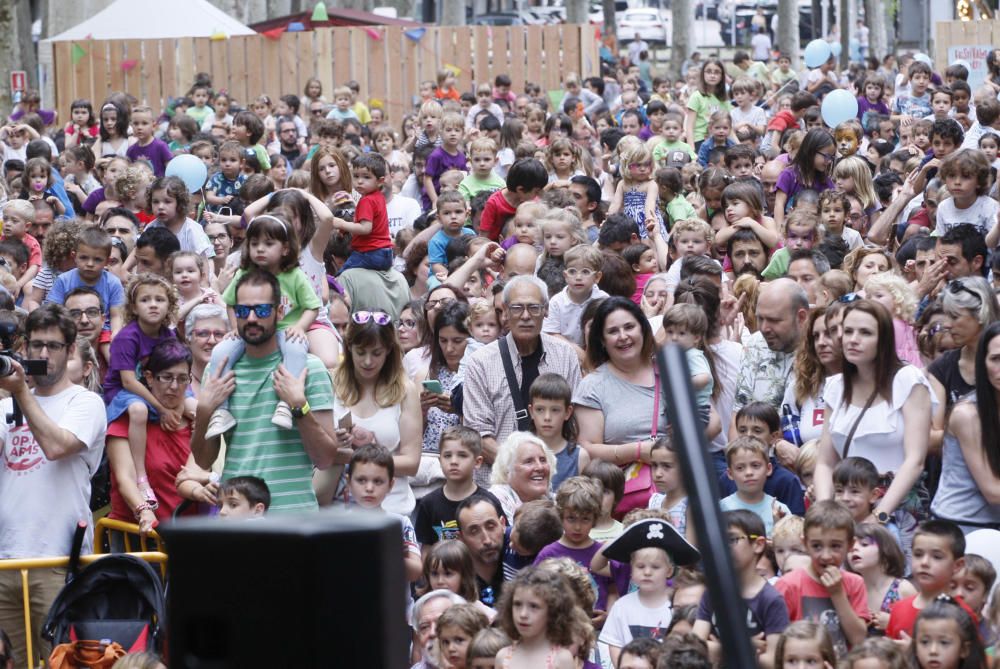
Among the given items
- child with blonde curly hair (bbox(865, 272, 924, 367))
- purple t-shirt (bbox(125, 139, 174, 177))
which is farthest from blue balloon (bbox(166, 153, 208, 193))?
child with blonde curly hair (bbox(865, 272, 924, 367))

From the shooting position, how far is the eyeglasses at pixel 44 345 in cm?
676

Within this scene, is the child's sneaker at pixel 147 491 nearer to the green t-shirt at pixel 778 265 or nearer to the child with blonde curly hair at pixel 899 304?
the child with blonde curly hair at pixel 899 304

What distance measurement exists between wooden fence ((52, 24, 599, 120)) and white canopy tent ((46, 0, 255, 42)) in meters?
0.75

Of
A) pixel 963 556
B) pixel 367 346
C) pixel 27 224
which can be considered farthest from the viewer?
pixel 27 224

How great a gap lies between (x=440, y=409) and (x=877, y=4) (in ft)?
147

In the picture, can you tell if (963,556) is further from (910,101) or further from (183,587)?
(910,101)

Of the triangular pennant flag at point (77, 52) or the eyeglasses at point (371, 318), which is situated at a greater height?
the triangular pennant flag at point (77, 52)

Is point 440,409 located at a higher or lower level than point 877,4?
lower

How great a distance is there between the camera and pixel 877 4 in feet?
164

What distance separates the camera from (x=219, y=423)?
6410 millimetres

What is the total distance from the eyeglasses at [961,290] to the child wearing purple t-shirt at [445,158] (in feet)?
29.3

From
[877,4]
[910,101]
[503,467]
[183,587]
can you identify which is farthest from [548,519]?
[877,4]

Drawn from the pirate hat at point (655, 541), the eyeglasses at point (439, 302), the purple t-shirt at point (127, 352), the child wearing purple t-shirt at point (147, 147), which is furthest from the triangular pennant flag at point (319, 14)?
the pirate hat at point (655, 541)

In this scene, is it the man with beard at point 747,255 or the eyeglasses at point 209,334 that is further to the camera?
the man with beard at point 747,255
